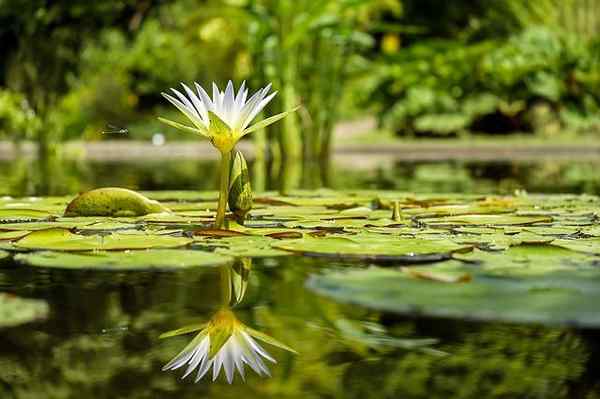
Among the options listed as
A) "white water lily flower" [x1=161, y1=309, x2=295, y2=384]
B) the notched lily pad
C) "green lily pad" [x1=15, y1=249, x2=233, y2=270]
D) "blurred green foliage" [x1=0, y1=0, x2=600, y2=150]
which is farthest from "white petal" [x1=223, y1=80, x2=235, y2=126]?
"blurred green foliage" [x1=0, y1=0, x2=600, y2=150]

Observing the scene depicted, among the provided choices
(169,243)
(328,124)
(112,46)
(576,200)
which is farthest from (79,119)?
(169,243)

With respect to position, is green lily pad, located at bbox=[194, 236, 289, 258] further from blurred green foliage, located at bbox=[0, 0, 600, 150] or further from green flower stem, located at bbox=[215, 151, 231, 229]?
blurred green foliage, located at bbox=[0, 0, 600, 150]

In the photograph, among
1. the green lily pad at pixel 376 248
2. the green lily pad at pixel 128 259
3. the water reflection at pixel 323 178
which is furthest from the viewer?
the water reflection at pixel 323 178

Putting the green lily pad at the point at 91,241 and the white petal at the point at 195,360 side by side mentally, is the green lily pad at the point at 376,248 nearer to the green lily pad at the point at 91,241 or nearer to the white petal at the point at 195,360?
the green lily pad at the point at 91,241

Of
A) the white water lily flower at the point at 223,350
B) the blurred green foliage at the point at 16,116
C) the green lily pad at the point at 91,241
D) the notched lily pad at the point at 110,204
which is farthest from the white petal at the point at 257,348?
the blurred green foliage at the point at 16,116

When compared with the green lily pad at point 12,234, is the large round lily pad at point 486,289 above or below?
below

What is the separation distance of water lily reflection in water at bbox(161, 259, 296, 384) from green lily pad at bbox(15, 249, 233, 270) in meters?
0.40

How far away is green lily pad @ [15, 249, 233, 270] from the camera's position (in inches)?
83.3

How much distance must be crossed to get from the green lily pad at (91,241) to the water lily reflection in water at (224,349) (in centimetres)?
71

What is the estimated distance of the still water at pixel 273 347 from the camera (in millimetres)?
1187

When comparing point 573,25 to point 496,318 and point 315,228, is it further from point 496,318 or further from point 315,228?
point 496,318

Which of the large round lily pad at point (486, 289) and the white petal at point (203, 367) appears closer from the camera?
the white petal at point (203, 367)

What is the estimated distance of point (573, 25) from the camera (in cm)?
1446

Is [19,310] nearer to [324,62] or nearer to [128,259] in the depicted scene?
[128,259]
